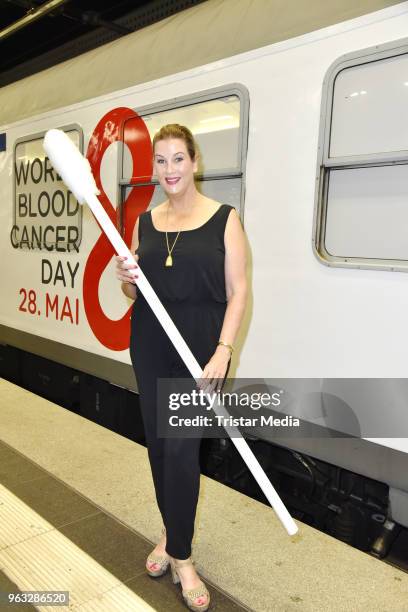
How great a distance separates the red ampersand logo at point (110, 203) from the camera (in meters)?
3.05

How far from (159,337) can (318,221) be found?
903 mm

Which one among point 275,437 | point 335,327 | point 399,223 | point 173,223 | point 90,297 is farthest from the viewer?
point 90,297

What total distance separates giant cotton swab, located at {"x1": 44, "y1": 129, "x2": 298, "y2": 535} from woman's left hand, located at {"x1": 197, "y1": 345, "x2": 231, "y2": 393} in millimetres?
29

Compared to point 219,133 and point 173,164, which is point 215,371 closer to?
point 173,164

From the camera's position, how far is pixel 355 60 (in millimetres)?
2086

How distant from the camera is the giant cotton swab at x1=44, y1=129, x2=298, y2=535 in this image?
1676mm

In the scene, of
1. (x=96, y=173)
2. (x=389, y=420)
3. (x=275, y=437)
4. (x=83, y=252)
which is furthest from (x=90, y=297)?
(x=389, y=420)

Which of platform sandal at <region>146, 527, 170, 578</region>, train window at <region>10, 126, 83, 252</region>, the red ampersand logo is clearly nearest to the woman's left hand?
platform sandal at <region>146, 527, 170, 578</region>

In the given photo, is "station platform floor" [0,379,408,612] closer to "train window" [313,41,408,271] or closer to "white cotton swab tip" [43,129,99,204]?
"train window" [313,41,408,271]

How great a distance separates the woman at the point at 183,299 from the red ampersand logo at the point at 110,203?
4.19ft

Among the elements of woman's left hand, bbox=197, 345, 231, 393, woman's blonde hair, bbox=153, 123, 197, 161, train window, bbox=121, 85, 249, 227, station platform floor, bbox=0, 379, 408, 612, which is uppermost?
train window, bbox=121, 85, 249, 227

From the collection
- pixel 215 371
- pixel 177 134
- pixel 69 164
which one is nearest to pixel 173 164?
pixel 177 134

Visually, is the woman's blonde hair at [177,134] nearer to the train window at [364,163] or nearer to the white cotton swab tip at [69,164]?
the white cotton swab tip at [69,164]

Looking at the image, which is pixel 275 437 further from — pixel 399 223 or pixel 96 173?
pixel 96 173
